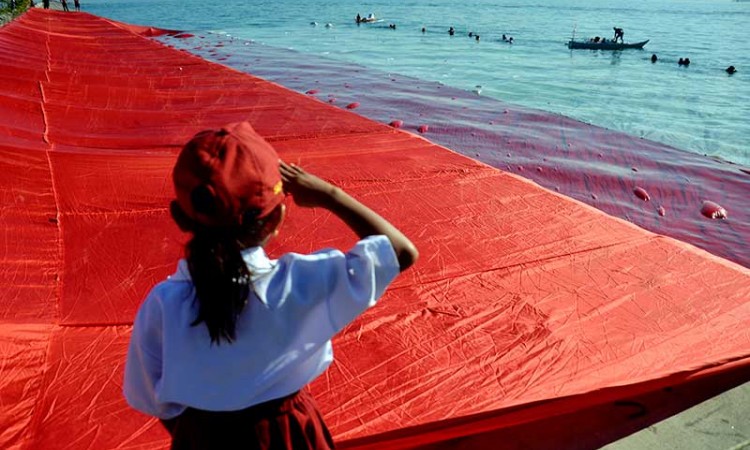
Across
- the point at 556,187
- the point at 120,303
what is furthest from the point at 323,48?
the point at 120,303

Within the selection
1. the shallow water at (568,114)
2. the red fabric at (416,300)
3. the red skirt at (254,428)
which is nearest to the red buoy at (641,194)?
the shallow water at (568,114)

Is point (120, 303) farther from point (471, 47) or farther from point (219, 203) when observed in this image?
point (471, 47)

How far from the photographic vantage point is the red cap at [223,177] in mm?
1034

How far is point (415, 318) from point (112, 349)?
1287 mm

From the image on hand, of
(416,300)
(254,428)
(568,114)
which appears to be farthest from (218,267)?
(568,114)

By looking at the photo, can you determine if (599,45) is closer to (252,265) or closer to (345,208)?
(345,208)

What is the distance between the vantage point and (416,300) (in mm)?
2916

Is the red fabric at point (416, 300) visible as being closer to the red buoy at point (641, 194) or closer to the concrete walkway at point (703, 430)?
the concrete walkway at point (703, 430)

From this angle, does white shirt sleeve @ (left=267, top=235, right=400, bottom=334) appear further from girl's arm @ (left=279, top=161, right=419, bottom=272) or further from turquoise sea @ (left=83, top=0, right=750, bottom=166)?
turquoise sea @ (left=83, top=0, right=750, bottom=166)

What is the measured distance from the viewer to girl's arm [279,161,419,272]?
4.10 ft

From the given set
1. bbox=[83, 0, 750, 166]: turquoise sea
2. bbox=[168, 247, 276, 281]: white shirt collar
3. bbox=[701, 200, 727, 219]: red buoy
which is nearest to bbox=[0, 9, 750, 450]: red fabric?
bbox=[168, 247, 276, 281]: white shirt collar

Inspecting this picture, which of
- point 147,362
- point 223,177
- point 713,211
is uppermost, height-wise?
point 223,177

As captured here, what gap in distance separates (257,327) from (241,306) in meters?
0.07

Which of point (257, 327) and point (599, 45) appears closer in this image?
point (257, 327)
